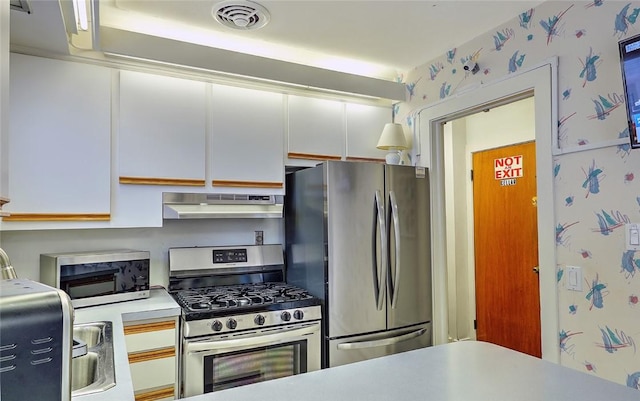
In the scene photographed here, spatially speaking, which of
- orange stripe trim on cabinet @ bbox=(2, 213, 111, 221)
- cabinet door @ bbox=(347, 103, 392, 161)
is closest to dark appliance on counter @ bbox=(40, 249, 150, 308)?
orange stripe trim on cabinet @ bbox=(2, 213, 111, 221)

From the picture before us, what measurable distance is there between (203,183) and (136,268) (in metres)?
0.63

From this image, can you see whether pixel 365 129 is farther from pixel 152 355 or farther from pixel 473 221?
pixel 152 355

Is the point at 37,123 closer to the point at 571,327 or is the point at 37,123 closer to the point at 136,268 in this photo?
the point at 136,268

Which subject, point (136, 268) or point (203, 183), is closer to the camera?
point (136, 268)

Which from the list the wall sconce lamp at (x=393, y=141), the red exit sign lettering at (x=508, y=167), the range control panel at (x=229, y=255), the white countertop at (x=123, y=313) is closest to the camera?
the white countertop at (x=123, y=313)

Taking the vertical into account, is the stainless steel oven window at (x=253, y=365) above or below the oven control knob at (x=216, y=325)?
below

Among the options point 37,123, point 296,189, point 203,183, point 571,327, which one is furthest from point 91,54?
point 571,327

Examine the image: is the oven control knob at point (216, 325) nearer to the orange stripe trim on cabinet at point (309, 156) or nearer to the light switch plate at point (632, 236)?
the orange stripe trim on cabinet at point (309, 156)

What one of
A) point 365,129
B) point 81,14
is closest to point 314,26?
point 365,129

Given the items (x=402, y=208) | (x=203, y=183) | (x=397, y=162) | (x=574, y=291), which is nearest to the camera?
(x=574, y=291)

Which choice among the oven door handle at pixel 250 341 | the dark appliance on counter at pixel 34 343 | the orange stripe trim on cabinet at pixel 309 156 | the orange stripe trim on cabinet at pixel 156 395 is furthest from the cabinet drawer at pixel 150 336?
the dark appliance on counter at pixel 34 343

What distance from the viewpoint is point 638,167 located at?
1733 millimetres

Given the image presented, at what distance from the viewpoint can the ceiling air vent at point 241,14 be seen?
83.7 inches

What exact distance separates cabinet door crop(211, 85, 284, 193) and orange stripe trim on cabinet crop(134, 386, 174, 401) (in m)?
1.17
